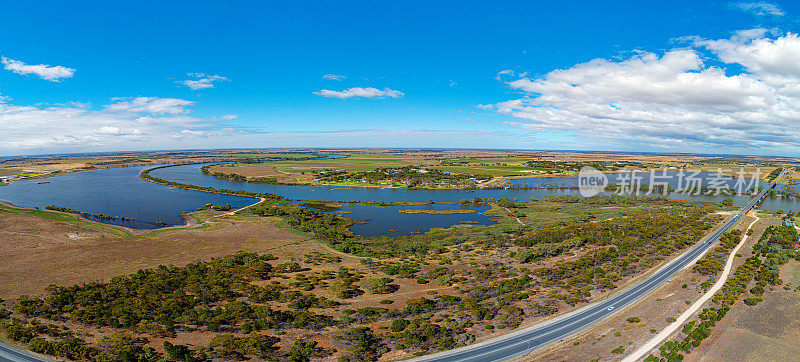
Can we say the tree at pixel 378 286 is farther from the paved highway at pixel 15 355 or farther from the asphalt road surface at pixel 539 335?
the paved highway at pixel 15 355

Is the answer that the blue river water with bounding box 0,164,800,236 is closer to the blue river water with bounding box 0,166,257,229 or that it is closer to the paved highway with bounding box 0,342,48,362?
the blue river water with bounding box 0,166,257,229

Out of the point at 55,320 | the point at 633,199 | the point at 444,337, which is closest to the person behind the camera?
the point at 444,337

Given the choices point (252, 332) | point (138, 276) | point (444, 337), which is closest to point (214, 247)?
point (138, 276)

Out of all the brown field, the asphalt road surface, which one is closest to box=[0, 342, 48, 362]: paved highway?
the asphalt road surface

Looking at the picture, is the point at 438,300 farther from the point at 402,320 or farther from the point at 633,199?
the point at 633,199

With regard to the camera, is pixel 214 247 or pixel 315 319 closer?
pixel 315 319
